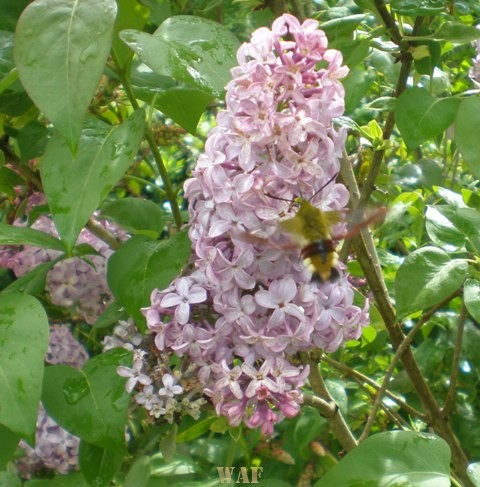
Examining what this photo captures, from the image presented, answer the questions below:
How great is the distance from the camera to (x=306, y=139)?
3.45ft

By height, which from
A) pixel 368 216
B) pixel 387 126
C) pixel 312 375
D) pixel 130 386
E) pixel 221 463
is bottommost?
pixel 221 463

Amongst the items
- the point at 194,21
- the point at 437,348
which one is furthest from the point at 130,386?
the point at 437,348

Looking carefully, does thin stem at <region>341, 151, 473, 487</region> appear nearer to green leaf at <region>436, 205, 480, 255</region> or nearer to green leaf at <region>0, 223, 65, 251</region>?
green leaf at <region>436, 205, 480, 255</region>

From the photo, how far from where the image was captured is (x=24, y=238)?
122cm

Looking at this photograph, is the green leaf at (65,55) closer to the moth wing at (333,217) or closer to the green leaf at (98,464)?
the moth wing at (333,217)

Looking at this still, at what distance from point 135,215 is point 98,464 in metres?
0.45

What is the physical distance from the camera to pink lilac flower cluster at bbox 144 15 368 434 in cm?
104

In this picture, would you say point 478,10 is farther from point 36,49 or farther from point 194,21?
point 36,49

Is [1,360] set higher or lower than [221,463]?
higher

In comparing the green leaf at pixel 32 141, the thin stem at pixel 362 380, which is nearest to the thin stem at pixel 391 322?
the thin stem at pixel 362 380

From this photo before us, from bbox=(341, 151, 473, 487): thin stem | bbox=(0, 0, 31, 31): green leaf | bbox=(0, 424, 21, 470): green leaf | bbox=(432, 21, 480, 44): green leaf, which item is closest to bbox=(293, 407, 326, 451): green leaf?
bbox=(341, 151, 473, 487): thin stem

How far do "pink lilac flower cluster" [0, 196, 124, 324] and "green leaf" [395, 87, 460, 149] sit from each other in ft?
1.84

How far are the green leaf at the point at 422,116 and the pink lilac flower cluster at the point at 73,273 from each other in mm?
560

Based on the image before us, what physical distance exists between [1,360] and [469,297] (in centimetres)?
58
